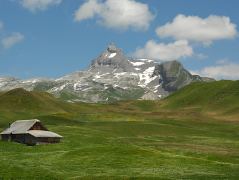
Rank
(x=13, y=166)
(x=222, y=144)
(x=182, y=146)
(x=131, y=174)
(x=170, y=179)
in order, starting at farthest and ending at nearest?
(x=222, y=144) < (x=182, y=146) < (x=13, y=166) < (x=131, y=174) < (x=170, y=179)

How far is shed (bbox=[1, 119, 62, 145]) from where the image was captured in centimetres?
11706

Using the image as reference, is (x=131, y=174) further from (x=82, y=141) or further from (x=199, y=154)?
(x=82, y=141)

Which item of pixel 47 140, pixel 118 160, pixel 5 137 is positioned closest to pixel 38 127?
pixel 47 140

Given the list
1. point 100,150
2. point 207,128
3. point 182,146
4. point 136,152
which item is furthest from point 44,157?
point 207,128

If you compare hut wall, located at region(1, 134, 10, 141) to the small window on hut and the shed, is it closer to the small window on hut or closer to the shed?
the shed

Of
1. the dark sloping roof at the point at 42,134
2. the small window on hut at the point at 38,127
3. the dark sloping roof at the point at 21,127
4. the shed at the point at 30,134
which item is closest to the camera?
the dark sloping roof at the point at 42,134

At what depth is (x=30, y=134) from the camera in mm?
119938

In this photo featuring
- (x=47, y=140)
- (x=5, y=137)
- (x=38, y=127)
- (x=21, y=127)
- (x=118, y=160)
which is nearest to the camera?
(x=118, y=160)

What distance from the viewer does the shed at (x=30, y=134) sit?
117 meters

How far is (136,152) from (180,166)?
41.0ft

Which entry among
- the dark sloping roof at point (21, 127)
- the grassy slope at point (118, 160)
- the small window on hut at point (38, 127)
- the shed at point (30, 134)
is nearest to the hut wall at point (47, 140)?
the shed at point (30, 134)

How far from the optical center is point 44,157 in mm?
83062

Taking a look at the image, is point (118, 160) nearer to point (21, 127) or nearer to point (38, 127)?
point (38, 127)

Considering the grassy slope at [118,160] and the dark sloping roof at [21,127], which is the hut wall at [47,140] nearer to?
the grassy slope at [118,160]
